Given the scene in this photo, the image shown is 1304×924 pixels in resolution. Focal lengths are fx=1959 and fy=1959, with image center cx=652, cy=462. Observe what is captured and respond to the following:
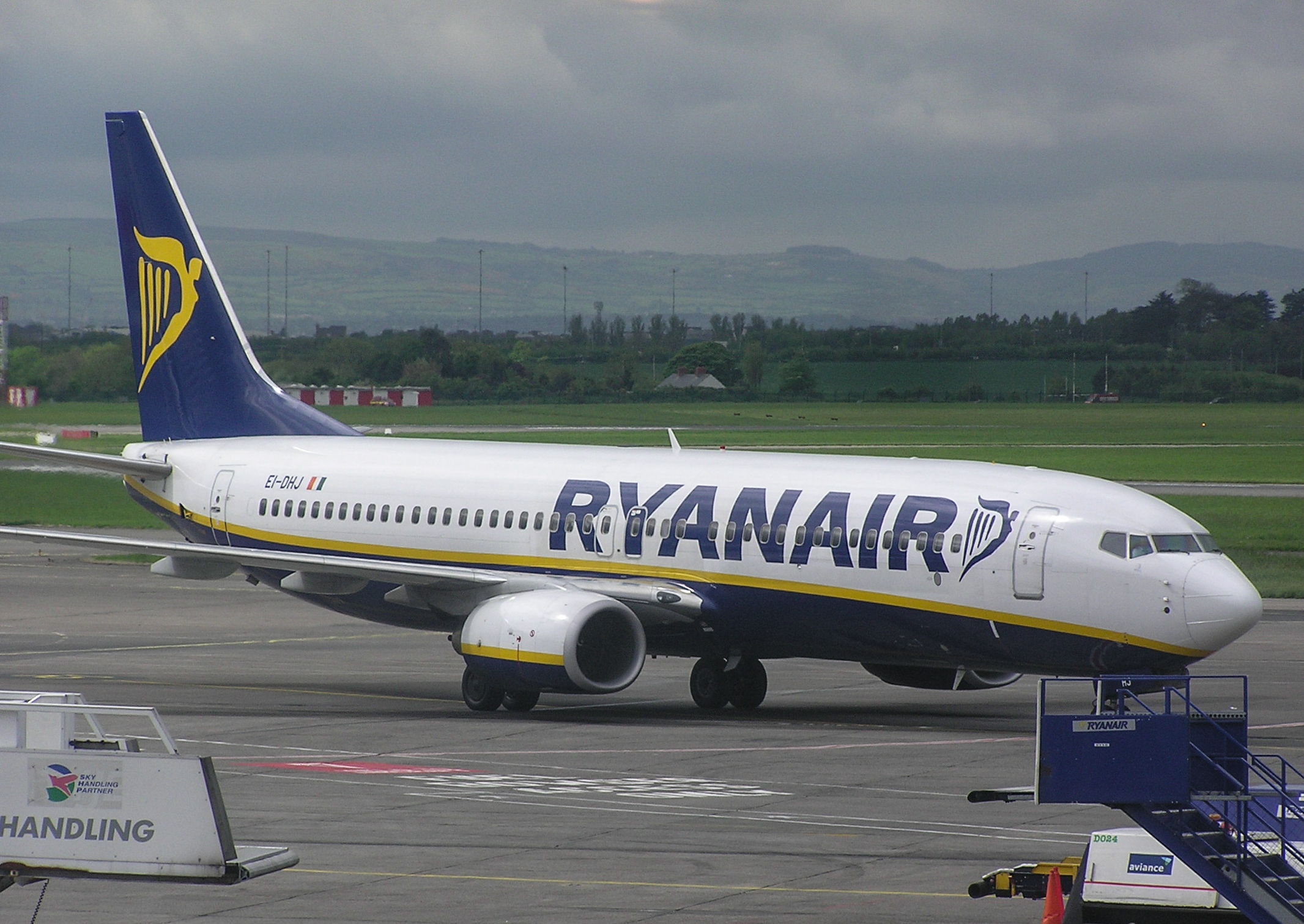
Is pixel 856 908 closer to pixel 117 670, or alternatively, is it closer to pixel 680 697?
pixel 680 697

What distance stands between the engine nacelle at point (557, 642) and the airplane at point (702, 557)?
0.13 ft

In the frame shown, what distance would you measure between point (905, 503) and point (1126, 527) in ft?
10.7

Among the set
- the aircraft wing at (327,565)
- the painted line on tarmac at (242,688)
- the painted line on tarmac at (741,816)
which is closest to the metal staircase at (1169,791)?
the painted line on tarmac at (741,816)

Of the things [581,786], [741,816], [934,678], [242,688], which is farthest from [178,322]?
[741,816]

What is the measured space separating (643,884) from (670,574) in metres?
12.7

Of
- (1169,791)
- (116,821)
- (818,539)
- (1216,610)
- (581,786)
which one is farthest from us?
(818,539)

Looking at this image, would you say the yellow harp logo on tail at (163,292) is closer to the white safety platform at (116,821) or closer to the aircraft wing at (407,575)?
the aircraft wing at (407,575)

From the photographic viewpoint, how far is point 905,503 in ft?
94.4

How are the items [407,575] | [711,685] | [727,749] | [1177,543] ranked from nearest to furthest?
[727,749], [1177,543], [407,575], [711,685]

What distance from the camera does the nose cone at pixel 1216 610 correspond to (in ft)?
86.5

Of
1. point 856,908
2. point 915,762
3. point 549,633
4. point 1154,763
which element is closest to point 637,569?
point 549,633

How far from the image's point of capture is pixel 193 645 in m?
40.9

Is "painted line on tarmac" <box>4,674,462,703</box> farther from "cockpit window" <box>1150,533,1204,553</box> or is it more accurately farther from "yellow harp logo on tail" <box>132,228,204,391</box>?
"cockpit window" <box>1150,533,1204,553</box>

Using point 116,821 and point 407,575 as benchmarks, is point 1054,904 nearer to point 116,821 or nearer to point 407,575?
point 116,821
